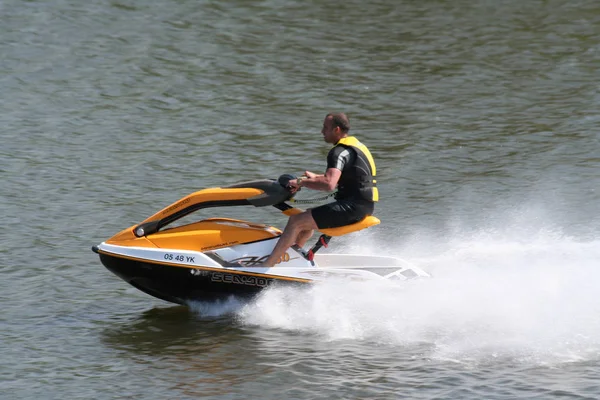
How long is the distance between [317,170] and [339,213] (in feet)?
25.8

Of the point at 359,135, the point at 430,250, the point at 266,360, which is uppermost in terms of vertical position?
the point at 359,135

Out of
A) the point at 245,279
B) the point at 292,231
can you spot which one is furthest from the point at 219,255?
the point at 292,231

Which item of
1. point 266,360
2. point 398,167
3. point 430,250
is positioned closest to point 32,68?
point 398,167

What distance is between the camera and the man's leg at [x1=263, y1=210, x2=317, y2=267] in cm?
1145

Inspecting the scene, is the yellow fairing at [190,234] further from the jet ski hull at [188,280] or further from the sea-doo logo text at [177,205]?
the jet ski hull at [188,280]

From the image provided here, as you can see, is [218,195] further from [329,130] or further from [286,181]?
[329,130]

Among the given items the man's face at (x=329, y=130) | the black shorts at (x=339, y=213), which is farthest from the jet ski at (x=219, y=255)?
the man's face at (x=329, y=130)

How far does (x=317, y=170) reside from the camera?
1920 centimetres

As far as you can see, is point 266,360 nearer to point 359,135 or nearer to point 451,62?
point 359,135

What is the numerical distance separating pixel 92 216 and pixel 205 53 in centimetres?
1087

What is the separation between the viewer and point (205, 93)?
23969 mm

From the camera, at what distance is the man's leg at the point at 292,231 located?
37.6ft

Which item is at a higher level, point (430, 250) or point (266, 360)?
point (430, 250)

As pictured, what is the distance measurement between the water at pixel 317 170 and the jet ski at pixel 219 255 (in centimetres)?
28
